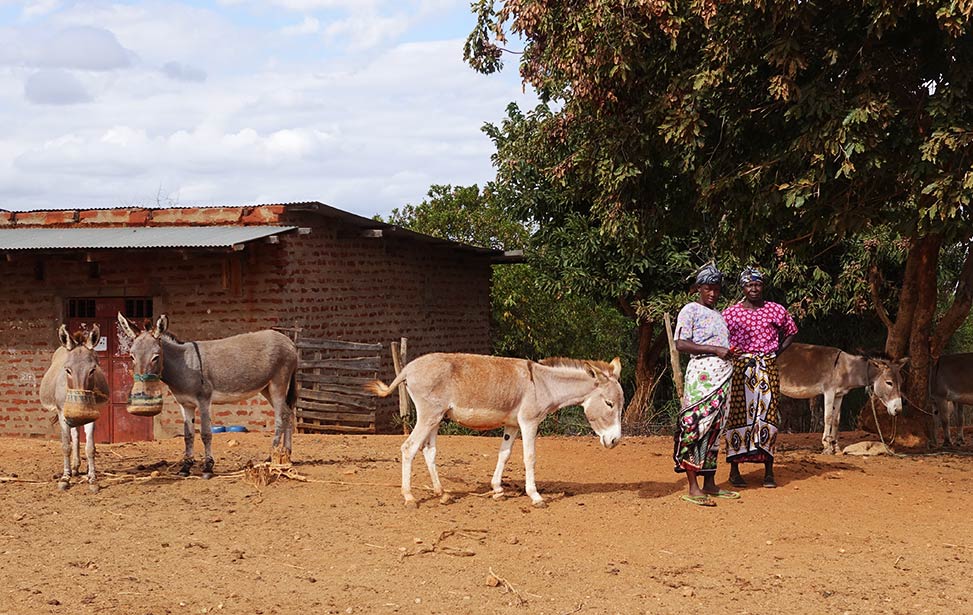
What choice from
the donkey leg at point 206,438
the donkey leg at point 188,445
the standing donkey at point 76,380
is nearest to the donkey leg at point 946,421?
the donkey leg at point 206,438

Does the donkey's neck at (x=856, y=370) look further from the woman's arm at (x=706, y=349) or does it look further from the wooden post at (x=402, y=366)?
the wooden post at (x=402, y=366)

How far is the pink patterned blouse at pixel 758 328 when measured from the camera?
931 centimetres

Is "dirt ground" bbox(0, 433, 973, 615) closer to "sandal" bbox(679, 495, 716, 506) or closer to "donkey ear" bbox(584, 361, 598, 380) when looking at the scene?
"sandal" bbox(679, 495, 716, 506)

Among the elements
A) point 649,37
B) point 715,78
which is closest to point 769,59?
point 715,78

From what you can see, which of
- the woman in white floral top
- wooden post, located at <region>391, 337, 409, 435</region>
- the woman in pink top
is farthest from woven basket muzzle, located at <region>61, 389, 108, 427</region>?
wooden post, located at <region>391, 337, 409, 435</region>

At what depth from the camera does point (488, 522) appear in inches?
321

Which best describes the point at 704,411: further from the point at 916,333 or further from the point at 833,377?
the point at 916,333

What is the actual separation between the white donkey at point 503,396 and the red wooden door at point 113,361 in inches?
338

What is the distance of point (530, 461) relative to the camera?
8.81 m

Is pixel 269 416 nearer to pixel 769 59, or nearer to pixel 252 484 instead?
pixel 252 484

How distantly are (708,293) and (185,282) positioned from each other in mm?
9427

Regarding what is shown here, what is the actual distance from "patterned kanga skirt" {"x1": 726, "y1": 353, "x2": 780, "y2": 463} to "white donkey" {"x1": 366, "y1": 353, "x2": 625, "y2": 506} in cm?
126

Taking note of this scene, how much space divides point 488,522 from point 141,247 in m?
7.97

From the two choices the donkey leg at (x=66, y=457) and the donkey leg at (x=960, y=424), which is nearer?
the donkey leg at (x=66, y=457)
